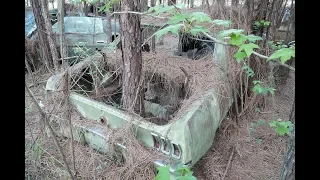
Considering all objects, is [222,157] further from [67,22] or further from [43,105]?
[67,22]

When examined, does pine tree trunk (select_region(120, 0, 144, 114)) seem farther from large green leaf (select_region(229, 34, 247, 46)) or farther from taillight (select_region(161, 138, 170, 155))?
large green leaf (select_region(229, 34, 247, 46))

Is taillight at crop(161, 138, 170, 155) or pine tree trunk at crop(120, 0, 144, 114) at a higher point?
pine tree trunk at crop(120, 0, 144, 114)

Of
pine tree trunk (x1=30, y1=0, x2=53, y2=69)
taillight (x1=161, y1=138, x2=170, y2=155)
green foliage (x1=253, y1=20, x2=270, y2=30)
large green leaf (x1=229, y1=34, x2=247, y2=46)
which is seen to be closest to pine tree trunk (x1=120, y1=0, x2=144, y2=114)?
taillight (x1=161, y1=138, x2=170, y2=155)

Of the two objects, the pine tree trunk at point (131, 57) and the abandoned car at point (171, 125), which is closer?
the abandoned car at point (171, 125)

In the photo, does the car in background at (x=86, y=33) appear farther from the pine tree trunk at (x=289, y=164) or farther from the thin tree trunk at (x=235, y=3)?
the pine tree trunk at (x=289, y=164)

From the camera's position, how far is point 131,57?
3350mm

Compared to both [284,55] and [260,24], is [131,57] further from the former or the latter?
[260,24]

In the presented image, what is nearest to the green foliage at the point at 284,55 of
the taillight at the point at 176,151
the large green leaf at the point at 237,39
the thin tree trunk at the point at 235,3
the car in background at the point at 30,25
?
the large green leaf at the point at 237,39

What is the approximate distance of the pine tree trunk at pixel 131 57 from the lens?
314 cm

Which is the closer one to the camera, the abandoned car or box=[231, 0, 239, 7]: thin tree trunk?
the abandoned car

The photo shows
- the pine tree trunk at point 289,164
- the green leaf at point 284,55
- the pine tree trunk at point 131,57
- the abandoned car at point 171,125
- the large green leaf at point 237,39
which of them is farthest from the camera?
the pine tree trunk at point 131,57

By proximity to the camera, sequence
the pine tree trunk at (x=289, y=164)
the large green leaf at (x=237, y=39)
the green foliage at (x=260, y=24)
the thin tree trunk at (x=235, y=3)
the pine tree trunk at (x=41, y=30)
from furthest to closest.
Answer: the pine tree trunk at (x=41, y=30)
the thin tree trunk at (x=235, y=3)
the green foliage at (x=260, y=24)
the pine tree trunk at (x=289, y=164)
the large green leaf at (x=237, y=39)

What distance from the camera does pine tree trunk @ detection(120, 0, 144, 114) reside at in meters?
3.14
